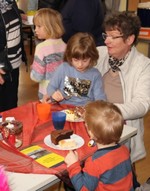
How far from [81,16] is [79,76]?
1133mm

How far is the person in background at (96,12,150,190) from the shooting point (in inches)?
90.7

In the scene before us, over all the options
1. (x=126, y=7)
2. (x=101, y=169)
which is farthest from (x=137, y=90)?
(x=126, y=7)

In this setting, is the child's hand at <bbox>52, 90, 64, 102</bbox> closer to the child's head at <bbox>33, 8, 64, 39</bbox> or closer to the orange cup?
the orange cup

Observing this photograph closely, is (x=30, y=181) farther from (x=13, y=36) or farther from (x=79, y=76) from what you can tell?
(x=13, y=36)

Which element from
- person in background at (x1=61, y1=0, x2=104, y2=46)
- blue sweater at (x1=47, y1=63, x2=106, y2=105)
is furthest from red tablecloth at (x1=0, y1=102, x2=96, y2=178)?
person in background at (x1=61, y1=0, x2=104, y2=46)

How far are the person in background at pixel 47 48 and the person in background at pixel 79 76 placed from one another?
2.03 ft

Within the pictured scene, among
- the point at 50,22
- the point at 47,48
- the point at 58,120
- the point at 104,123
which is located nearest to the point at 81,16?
the point at 50,22

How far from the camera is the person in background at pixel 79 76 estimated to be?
7.75ft

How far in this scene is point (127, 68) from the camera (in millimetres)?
2375

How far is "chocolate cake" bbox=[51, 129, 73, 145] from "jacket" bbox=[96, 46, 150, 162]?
1.50 ft

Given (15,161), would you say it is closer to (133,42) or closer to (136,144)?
(136,144)

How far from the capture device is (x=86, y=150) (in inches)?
68.6

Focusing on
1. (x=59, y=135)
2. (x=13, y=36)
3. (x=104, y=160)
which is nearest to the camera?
(x=104, y=160)

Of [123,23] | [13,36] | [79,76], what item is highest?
[123,23]
